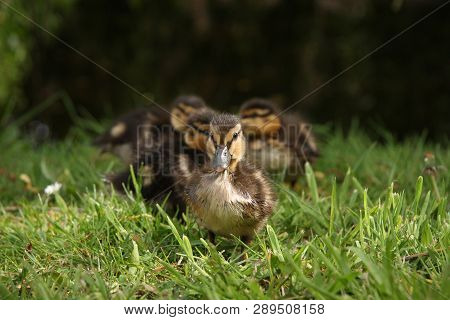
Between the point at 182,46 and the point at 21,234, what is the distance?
11.8 feet

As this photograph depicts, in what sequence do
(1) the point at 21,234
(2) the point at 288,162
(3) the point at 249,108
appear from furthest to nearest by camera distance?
(3) the point at 249,108 → (2) the point at 288,162 → (1) the point at 21,234

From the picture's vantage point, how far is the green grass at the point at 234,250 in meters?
2.06

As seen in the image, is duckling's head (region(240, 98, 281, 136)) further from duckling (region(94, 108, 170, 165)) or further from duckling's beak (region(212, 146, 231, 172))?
duckling's beak (region(212, 146, 231, 172))

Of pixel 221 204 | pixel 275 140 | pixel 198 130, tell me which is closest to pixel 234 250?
pixel 221 204

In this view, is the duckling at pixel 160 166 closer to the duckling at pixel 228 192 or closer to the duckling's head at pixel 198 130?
the duckling's head at pixel 198 130

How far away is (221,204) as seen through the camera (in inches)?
99.3

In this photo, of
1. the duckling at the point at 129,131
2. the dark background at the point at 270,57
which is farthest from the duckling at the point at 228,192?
the dark background at the point at 270,57

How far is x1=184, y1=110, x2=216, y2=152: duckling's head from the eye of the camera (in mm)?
3186

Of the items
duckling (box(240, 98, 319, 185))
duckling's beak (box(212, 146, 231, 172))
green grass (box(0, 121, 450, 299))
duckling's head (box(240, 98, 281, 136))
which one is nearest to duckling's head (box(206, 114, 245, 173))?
duckling's beak (box(212, 146, 231, 172))

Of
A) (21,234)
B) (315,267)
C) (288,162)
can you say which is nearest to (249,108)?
(288,162)

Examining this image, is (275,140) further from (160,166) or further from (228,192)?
(228,192)
